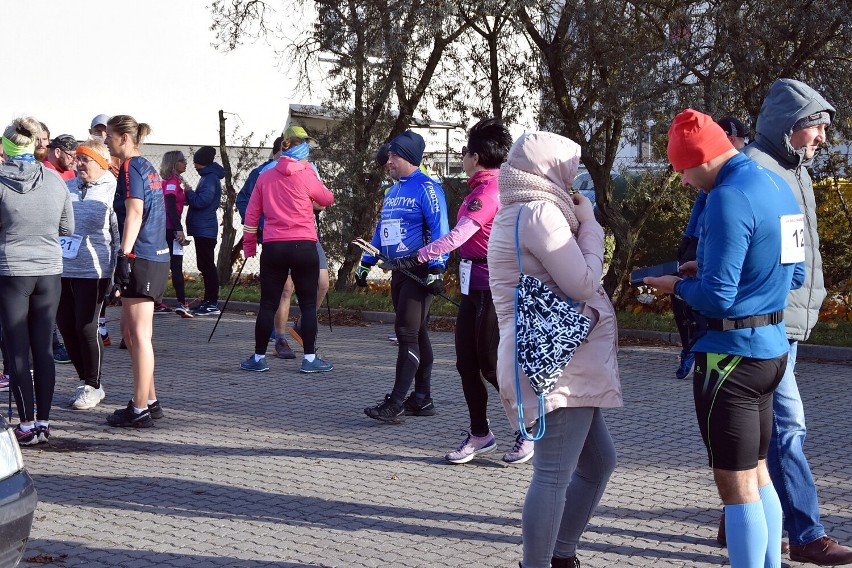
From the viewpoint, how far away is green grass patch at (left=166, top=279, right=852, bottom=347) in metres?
11.2

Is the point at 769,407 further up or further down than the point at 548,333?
Result: further down

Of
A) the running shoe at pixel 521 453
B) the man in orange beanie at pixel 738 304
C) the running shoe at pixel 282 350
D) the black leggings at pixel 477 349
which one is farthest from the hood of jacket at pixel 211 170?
the man in orange beanie at pixel 738 304

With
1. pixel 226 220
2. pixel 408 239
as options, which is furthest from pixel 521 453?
pixel 226 220

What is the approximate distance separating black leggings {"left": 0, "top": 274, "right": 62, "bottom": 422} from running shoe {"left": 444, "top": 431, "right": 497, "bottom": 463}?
Answer: 261cm

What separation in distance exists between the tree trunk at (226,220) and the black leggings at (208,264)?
2.75m

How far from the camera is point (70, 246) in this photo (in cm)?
735

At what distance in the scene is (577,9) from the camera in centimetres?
1227

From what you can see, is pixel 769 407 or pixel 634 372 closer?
pixel 769 407

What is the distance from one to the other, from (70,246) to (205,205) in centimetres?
701

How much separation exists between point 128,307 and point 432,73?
835cm

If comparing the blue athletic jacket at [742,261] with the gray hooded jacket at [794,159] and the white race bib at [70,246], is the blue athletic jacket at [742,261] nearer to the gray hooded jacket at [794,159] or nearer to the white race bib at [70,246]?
the gray hooded jacket at [794,159]

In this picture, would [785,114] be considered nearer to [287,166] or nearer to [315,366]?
[287,166]

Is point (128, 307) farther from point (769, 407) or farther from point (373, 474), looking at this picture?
point (769, 407)

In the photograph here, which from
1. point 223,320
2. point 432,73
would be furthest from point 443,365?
point 432,73
